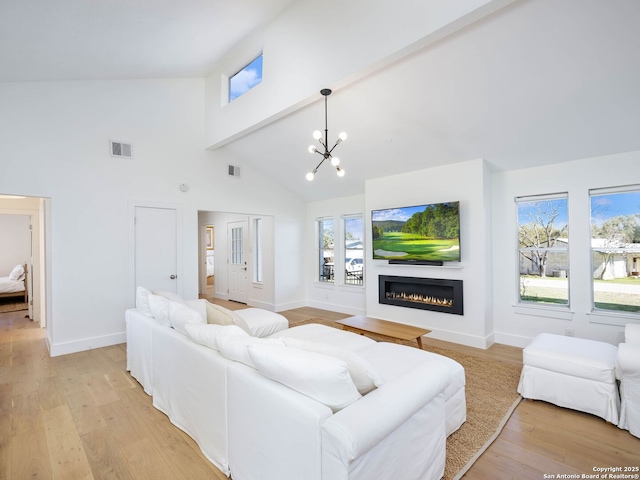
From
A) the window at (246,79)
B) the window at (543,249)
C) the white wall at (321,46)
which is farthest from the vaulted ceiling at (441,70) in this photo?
the window at (543,249)

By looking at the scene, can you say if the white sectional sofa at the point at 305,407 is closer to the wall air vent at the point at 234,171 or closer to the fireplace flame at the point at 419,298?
the fireplace flame at the point at 419,298

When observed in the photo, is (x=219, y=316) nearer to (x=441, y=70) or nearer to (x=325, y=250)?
(x=441, y=70)

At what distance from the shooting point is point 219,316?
2764 millimetres

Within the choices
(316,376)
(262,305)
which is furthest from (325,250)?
(316,376)

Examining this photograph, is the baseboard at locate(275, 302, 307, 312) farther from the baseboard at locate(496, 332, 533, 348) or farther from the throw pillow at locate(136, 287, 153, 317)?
the baseboard at locate(496, 332, 533, 348)

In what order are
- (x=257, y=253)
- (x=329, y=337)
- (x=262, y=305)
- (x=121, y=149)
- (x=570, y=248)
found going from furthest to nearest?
(x=257, y=253)
(x=262, y=305)
(x=121, y=149)
(x=570, y=248)
(x=329, y=337)

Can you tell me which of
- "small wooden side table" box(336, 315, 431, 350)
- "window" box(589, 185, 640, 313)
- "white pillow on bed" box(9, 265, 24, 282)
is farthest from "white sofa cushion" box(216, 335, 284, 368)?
"white pillow on bed" box(9, 265, 24, 282)

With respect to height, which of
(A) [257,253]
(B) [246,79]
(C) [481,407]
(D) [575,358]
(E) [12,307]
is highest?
(B) [246,79]

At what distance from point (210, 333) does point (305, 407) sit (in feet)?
3.33

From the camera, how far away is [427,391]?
166 cm

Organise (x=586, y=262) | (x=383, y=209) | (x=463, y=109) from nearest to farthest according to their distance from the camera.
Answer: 1. (x=463, y=109)
2. (x=586, y=262)
3. (x=383, y=209)

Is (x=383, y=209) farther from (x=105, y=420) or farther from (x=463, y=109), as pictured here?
(x=105, y=420)

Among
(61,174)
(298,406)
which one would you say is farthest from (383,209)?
(61,174)

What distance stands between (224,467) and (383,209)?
4.19 m
